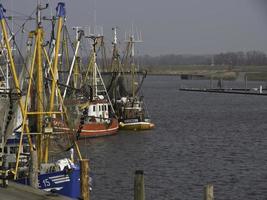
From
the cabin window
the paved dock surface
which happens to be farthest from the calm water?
the paved dock surface

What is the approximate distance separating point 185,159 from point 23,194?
2450 centimetres

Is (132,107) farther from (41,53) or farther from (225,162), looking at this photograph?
(41,53)

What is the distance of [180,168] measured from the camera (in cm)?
4259

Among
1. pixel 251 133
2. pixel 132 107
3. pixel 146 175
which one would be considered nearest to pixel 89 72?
pixel 132 107

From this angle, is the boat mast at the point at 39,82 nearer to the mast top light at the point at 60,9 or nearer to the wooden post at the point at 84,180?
the mast top light at the point at 60,9

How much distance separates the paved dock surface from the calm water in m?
8.45

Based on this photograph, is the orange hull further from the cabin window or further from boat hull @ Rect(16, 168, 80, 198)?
boat hull @ Rect(16, 168, 80, 198)

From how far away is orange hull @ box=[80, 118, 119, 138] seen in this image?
59.1m

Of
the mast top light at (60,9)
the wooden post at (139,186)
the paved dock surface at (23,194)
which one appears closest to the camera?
the wooden post at (139,186)

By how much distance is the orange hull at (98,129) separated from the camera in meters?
59.1

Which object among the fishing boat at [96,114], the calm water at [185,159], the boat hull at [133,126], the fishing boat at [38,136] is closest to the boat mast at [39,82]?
the fishing boat at [38,136]

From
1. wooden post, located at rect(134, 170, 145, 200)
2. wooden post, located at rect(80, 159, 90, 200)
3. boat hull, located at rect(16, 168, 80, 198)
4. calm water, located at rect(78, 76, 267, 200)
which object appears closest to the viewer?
wooden post, located at rect(134, 170, 145, 200)

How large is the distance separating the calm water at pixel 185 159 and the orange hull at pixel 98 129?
2.56ft

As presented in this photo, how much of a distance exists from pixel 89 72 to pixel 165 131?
10.1m
